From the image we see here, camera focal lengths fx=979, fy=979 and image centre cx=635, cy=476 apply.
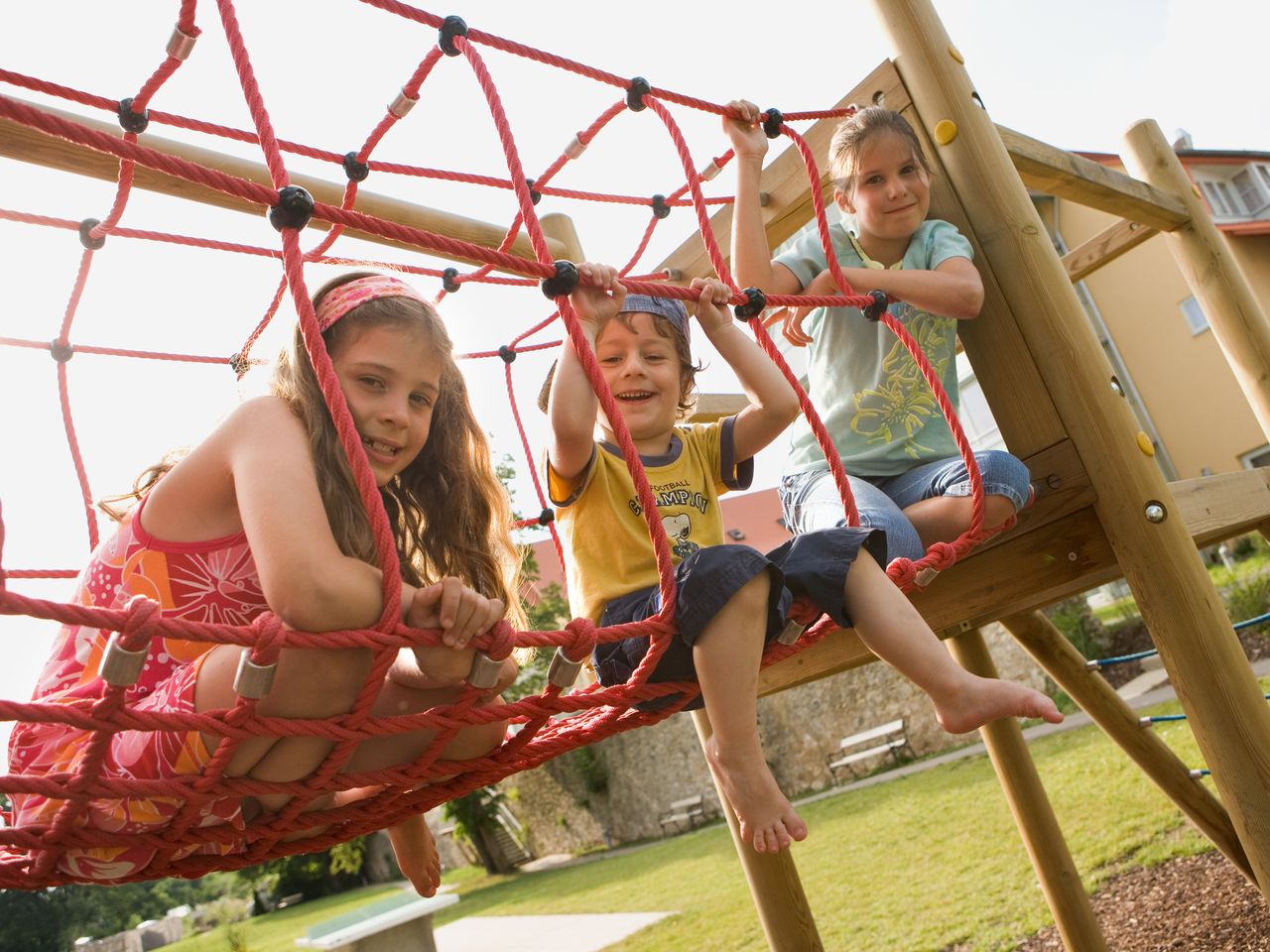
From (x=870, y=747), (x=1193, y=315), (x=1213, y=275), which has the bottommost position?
(x=870, y=747)

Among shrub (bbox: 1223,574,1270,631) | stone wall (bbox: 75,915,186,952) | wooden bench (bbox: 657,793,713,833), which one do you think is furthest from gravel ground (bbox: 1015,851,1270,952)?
stone wall (bbox: 75,915,186,952)

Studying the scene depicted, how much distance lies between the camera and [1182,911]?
3.42 metres

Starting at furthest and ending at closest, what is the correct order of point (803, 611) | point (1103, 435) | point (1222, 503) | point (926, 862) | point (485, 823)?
point (485, 823), point (926, 862), point (1222, 503), point (1103, 435), point (803, 611)

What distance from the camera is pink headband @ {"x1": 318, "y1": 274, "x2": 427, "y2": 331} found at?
4.09ft

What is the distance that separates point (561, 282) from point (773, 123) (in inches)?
36.2

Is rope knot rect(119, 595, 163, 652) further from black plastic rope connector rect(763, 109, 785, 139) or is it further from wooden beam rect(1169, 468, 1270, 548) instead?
wooden beam rect(1169, 468, 1270, 548)

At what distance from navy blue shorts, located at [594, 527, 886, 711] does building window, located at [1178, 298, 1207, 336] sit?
1513 cm

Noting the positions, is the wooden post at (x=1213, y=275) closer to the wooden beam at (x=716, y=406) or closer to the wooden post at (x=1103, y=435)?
the wooden beam at (x=716, y=406)

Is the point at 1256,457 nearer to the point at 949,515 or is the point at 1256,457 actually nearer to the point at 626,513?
the point at 949,515

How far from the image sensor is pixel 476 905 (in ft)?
42.5

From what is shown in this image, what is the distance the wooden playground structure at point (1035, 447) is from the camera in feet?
5.26

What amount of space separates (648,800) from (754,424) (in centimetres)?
1236

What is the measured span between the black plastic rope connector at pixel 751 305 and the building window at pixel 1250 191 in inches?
765

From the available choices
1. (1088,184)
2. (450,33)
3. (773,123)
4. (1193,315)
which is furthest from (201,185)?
(1193,315)
